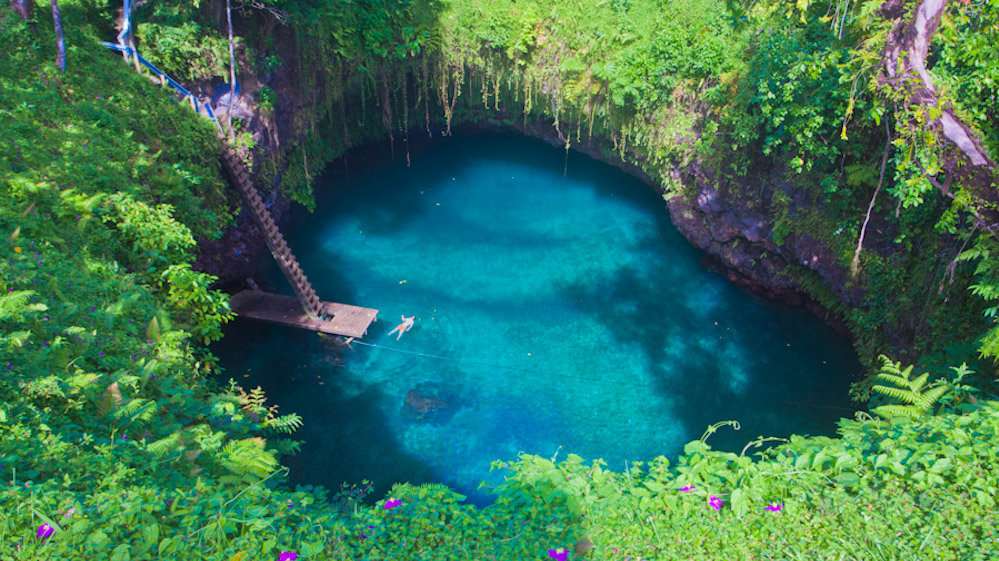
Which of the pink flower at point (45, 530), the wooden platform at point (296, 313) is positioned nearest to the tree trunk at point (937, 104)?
A: the wooden platform at point (296, 313)

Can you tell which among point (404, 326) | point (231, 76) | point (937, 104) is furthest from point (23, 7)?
point (937, 104)

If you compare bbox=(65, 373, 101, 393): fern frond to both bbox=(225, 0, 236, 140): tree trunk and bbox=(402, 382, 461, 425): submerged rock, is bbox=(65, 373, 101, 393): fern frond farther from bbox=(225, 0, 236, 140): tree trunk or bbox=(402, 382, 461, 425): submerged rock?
bbox=(225, 0, 236, 140): tree trunk

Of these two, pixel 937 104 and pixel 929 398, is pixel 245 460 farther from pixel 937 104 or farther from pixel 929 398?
pixel 937 104

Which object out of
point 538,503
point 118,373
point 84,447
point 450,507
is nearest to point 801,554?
point 538,503

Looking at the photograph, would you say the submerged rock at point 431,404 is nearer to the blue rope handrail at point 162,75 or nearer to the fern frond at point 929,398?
the blue rope handrail at point 162,75

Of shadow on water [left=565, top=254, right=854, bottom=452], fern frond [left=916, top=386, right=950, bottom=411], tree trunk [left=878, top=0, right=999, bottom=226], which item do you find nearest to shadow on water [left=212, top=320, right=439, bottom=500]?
shadow on water [left=565, top=254, right=854, bottom=452]
